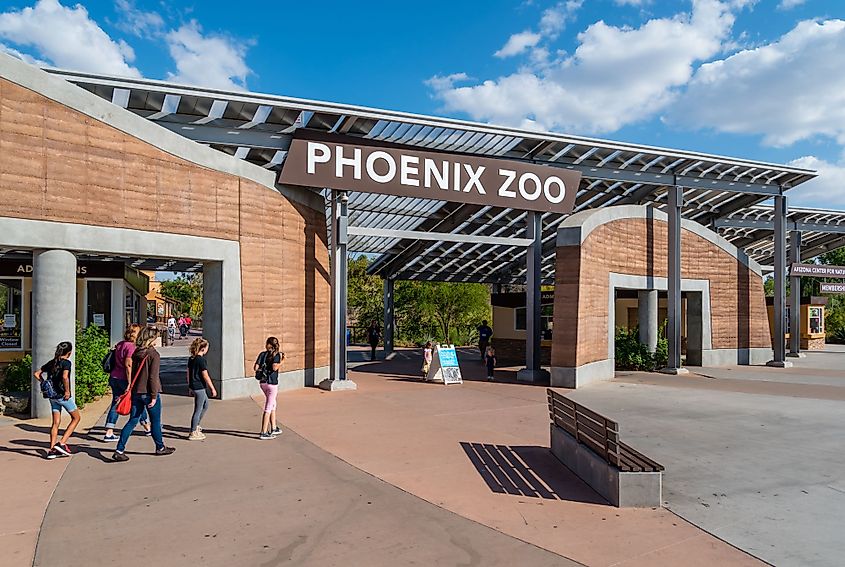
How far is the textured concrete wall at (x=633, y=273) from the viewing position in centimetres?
1678

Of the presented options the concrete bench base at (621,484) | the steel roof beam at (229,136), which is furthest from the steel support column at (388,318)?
the concrete bench base at (621,484)

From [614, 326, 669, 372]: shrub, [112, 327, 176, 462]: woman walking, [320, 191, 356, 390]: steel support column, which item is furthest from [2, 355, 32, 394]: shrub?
[614, 326, 669, 372]: shrub

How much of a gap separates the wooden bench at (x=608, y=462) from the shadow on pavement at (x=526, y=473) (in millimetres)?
177

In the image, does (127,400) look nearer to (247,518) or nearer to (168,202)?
(247,518)

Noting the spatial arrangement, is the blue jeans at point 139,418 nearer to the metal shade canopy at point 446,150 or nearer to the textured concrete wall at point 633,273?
the metal shade canopy at point 446,150

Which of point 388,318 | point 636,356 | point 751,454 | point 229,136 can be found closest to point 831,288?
point 636,356

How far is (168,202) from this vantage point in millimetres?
12484

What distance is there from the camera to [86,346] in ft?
41.6

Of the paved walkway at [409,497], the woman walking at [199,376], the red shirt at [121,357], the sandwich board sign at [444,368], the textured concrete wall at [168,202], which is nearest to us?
the paved walkway at [409,497]

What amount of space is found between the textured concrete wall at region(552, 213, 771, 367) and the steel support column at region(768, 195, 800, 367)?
54 centimetres

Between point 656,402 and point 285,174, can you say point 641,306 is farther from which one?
point 285,174

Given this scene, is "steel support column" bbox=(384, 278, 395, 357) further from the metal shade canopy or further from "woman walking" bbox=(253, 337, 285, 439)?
"woman walking" bbox=(253, 337, 285, 439)

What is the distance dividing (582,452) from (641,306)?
1594cm

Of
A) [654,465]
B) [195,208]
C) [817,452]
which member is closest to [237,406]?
[195,208]
